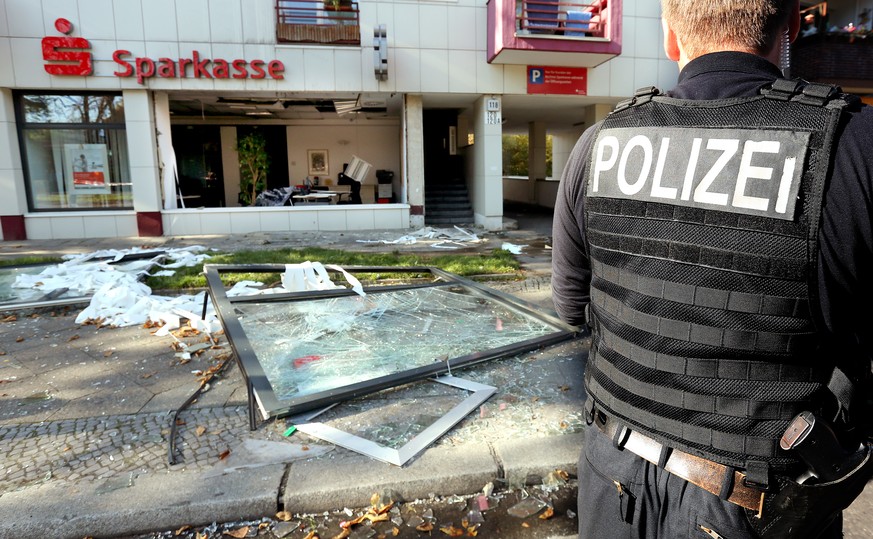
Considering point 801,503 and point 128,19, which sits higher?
point 128,19

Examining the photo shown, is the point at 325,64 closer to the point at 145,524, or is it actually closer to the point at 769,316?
the point at 145,524

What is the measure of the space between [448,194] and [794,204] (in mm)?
15863

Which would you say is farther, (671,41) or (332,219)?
(332,219)

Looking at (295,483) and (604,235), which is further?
(295,483)

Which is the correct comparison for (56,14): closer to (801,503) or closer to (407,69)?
(407,69)

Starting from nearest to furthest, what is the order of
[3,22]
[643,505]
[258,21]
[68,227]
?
[643,505] < [3,22] < [258,21] < [68,227]

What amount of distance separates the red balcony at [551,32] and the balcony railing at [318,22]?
319 cm

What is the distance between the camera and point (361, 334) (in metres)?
4.93

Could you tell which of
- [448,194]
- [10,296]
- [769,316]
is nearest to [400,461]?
[769,316]

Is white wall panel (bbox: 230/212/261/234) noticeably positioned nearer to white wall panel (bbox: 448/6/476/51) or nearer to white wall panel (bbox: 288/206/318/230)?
white wall panel (bbox: 288/206/318/230)

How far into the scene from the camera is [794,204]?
1096 millimetres

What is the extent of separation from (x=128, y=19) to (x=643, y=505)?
1397cm

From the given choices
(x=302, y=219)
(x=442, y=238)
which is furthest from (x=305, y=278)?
(x=302, y=219)

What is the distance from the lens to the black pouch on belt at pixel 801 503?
4.03ft
